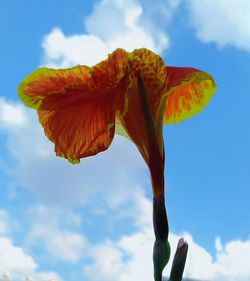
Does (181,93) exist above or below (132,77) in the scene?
above

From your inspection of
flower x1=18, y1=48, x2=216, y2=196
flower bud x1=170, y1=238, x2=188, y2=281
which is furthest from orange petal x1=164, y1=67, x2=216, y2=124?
flower bud x1=170, y1=238, x2=188, y2=281

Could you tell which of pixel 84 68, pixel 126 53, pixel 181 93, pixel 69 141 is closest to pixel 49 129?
pixel 69 141

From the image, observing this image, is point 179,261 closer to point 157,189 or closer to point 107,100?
point 157,189

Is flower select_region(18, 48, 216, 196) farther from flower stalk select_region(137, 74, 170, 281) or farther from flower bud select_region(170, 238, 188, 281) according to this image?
flower bud select_region(170, 238, 188, 281)

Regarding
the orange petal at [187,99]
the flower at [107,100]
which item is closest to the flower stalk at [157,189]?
the flower at [107,100]

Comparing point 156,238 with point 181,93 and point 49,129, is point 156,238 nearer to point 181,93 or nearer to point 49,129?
point 49,129

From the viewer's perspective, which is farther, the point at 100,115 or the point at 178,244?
the point at 100,115

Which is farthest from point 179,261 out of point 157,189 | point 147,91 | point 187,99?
point 187,99
